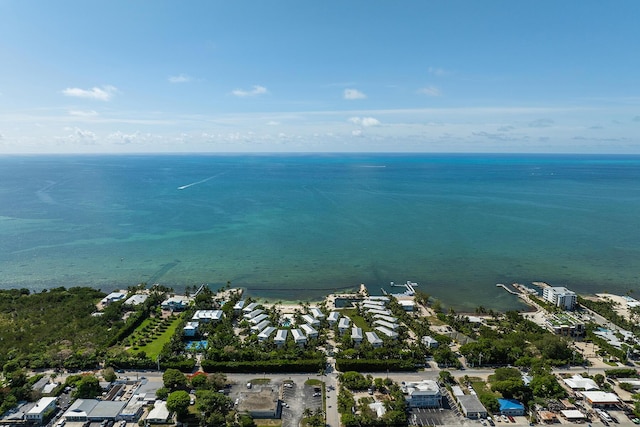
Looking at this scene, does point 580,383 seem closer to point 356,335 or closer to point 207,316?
point 356,335

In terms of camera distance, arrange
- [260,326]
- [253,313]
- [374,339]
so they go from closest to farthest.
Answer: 1. [374,339]
2. [260,326]
3. [253,313]

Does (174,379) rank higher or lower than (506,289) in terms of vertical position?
higher

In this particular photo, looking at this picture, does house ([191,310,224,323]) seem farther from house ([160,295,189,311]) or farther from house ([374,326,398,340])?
house ([374,326,398,340])

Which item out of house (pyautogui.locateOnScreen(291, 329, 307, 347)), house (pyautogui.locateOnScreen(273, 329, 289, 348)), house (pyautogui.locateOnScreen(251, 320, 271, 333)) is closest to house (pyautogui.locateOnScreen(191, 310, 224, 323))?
house (pyautogui.locateOnScreen(251, 320, 271, 333))

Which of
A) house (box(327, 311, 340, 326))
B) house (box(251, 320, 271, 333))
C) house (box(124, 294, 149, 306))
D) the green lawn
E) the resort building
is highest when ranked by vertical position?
the resort building

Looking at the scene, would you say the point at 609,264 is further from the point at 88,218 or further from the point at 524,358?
the point at 88,218

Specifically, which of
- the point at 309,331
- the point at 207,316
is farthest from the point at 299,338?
the point at 207,316
